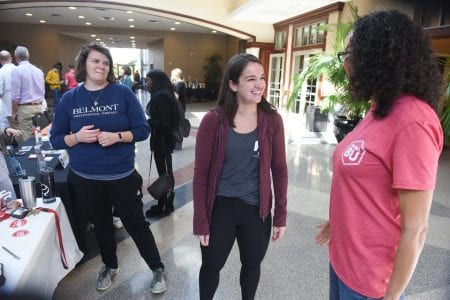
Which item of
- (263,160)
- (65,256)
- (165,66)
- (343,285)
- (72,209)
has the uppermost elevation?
(165,66)

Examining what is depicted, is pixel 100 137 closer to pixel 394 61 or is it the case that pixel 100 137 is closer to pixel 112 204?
pixel 112 204

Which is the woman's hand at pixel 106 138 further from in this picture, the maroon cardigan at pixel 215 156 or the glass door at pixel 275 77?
the glass door at pixel 275 77

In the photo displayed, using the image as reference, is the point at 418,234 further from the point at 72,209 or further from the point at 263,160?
the point at 72,209

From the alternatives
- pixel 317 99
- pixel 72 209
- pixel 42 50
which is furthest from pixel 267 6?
pixel 42 50

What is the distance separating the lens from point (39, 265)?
1382mm

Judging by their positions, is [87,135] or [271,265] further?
[271,265]

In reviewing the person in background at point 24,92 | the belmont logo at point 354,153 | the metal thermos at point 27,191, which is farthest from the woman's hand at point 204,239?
the person in background at point 24,92

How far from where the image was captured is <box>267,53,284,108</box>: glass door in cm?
1058

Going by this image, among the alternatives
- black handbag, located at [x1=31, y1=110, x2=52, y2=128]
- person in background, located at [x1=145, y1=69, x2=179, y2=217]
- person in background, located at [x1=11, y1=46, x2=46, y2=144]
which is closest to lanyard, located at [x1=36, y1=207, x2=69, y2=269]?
person in background, located at [x1=145, y1=69, x2=179, y2=217]

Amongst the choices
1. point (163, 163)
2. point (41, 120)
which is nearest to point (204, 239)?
point (163, 163)

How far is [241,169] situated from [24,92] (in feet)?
14.8

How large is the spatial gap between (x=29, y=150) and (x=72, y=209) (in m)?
1.09

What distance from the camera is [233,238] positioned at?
1576mm

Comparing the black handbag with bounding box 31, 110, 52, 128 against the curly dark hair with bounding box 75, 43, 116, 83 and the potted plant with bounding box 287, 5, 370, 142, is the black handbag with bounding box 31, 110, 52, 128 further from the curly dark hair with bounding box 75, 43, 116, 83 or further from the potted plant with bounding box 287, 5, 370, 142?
the potted plant with bounding box 287, 5, 370, 142
